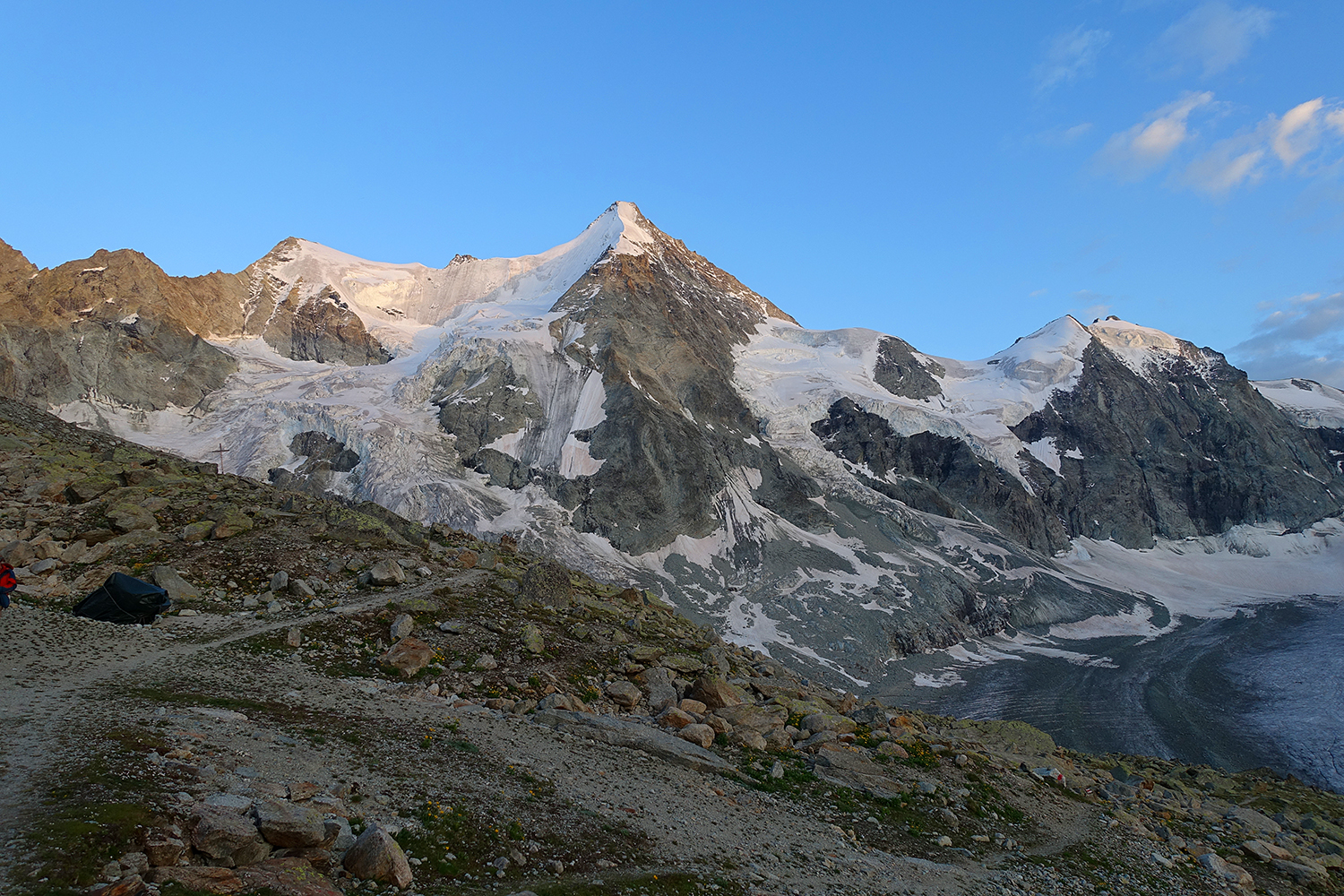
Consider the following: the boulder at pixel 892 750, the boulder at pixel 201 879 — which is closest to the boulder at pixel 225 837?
the boulder at pixel 201 879

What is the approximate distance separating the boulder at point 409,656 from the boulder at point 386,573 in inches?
241

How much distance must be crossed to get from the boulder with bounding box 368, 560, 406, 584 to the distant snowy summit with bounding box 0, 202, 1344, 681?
6930 cm

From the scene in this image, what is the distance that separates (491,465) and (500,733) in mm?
101390

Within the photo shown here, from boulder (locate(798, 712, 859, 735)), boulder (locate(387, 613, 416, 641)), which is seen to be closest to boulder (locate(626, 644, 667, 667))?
boulder (locate(798, 712, 859, 735))

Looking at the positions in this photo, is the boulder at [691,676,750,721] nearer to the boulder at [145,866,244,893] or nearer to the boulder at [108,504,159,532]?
the boulder at [145,866,244,893]

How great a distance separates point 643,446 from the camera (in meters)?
124

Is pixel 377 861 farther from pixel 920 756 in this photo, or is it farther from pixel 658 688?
pixel 920 756

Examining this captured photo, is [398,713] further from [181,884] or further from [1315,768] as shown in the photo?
[1315,768]

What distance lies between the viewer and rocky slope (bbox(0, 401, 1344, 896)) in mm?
10859

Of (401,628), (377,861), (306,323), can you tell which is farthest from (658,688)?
(306,323)

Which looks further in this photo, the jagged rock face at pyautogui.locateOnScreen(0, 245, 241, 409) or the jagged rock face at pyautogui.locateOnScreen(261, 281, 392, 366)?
the jagged rock face at pyautogui.locateOnScreen(261, 281, 392, 366)

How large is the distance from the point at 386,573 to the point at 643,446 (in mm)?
94786

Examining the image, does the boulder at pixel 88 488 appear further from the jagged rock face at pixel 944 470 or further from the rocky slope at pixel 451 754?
the jagged rock face at pixel 944 470

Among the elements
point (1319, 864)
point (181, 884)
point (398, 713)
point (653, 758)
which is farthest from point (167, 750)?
point (1319, 864)
